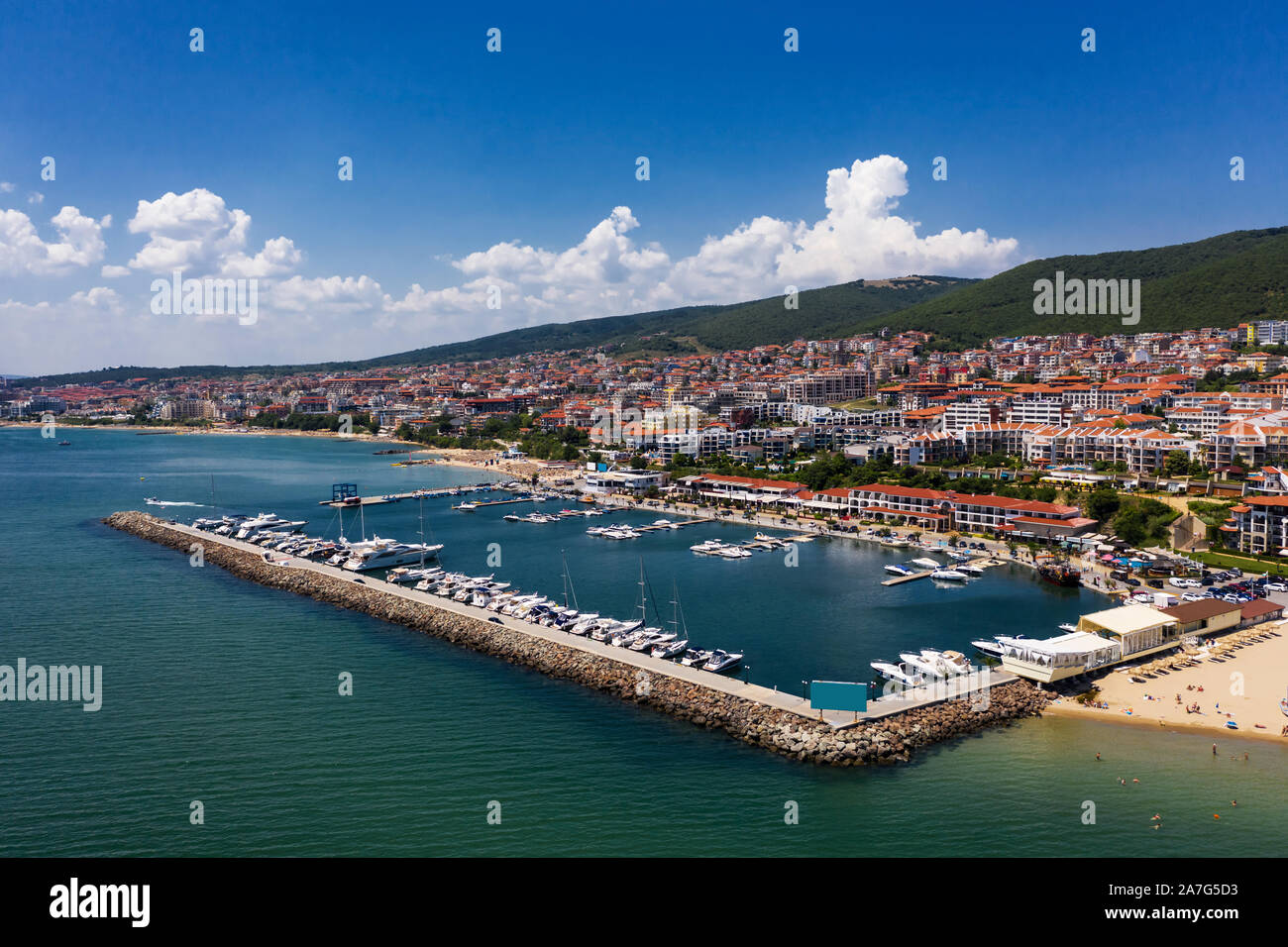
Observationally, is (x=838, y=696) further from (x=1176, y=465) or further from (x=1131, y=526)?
(x=1176, y=465)

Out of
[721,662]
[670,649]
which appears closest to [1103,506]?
[721,662]

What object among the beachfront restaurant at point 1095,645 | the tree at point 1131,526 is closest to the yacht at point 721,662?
the beachfront restaurant at point 1095,645

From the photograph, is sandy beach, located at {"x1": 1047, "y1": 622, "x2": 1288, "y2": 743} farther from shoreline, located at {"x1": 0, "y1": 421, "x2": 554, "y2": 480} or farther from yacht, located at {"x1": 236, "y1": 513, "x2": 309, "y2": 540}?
shoreline, located at {"x1": 0, "y1": 421, "x2": 554, "y2": 480}

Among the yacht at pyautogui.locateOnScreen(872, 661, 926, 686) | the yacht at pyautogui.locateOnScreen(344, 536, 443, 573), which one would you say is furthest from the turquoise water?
the yacht at pyautogui.locateOnScreen(344, 536, 443, 573)

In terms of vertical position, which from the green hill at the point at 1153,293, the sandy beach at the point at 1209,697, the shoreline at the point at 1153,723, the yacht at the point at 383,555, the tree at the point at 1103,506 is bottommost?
the shoreline at the point at 1153,723

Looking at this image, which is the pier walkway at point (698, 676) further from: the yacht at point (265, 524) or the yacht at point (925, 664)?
the yacht at point (265, 524)

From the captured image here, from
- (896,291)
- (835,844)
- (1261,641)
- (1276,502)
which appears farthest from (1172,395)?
(896,291)

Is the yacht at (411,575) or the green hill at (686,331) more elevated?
the green hill at (686,331)

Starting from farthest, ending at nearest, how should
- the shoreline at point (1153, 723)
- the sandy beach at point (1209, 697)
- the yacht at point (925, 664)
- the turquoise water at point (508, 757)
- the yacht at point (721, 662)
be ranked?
the yacht at point (721, 662) < the yacht at point (925, 664) < the sandy beach at point (1209, 697) < the shoreline at point (1153, 723) < the turquoise water at point (508, 757)
